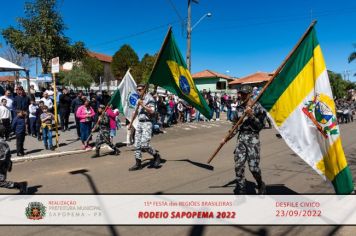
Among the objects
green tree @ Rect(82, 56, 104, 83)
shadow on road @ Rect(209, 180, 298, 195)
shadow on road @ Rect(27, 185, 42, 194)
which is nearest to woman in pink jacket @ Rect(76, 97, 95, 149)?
shadow on road @ Rect(27, 185, 42, 194)

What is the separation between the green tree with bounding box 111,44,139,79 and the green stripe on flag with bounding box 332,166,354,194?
242 feet

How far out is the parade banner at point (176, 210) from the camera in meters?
4.77

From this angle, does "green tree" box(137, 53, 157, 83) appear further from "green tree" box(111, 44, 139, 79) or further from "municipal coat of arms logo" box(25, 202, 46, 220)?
"municipal coat of arms logo" box(25, 202, 46, 220)

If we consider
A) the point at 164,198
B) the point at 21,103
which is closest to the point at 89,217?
the point at 164,198

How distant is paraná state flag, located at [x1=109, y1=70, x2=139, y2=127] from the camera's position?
10.1 meters

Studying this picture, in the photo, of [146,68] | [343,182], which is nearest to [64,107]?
[343,182]

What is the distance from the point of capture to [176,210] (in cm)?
518

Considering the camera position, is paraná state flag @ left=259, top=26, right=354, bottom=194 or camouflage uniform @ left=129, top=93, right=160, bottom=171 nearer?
paraná state flag @ left=259, top=26, right=354, bottom=194

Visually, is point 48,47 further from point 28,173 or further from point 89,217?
point 89,217

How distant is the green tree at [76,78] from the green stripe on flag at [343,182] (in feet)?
174

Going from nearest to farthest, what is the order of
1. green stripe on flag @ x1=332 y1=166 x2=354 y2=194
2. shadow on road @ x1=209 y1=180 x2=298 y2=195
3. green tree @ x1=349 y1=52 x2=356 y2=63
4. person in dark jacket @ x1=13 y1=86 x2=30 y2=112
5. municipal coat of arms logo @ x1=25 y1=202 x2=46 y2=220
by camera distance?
municipal coat of arms logo @ x1=25 y1=202 x2=46 y2=220 < green stripe on flag @ x1=332 y1=166 x2=354 y2=194 < shadow on road @ x1=209 y1=180 x2=298 y2=195 < person in dark jacket @ x1=13 y1=86 x2=30 y2=112 < green tree @ x1=349 y1=52 x2=356 y2=63

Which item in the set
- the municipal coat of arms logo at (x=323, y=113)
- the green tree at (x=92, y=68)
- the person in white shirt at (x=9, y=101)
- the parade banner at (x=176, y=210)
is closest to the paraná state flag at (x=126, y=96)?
the parade banner at (x=176, y=210)

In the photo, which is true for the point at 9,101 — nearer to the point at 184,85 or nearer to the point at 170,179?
the point at 184,85

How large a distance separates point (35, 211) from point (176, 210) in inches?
83.3
